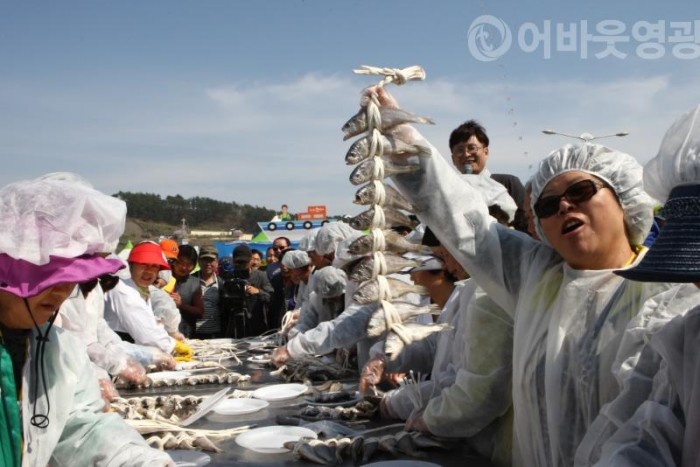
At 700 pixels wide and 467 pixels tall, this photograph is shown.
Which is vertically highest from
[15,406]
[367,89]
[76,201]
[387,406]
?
[367,89]

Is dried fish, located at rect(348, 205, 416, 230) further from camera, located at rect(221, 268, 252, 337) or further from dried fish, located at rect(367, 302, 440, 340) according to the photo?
camera, located at rect(221, 268, 252, 337)

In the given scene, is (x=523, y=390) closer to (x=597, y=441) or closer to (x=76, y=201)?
(x=597, y=441)

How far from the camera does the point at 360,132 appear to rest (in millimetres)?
1930

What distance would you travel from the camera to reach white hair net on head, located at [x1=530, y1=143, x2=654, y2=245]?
5.65 ft

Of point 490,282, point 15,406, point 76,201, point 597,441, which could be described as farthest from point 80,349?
point 597,441

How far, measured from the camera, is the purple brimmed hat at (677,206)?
1.10 m

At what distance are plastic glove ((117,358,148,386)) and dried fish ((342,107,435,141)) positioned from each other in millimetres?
2318

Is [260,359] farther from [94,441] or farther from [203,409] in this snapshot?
[94,441]

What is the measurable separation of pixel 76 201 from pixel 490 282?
122cm

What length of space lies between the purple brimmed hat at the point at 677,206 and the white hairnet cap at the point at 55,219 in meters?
1.21

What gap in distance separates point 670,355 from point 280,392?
2213mm

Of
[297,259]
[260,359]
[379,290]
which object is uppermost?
[379,290]

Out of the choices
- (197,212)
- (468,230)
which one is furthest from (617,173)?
(197,212)

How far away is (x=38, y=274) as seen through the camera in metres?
1.46
